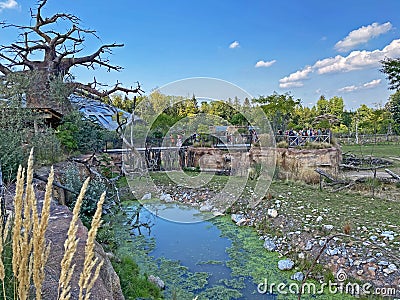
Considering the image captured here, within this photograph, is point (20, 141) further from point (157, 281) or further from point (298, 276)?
point (298, 276)

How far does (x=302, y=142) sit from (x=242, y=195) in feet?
15.8

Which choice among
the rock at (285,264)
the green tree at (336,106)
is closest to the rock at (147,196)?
the rock at (285,264)

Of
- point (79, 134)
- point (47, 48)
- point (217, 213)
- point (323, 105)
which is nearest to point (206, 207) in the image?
point (217, 213)

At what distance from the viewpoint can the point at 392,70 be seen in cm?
2020

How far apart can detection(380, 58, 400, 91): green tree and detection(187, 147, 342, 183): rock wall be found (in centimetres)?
1240

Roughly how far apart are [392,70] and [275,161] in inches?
604

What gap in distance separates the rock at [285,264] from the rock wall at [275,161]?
504cm

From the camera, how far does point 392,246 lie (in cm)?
410

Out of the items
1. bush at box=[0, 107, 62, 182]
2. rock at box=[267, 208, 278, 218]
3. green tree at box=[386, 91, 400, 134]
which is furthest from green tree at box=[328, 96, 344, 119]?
bush at box=[0, 107, 62, 182]

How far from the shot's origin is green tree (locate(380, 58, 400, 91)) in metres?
19.9

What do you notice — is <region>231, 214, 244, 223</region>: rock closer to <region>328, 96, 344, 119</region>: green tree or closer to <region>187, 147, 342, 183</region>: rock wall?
<region>187, 147, 342, 183</region>: rock wall

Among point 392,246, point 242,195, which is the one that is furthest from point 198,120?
point 392,246

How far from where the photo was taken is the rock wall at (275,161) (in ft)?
31.2

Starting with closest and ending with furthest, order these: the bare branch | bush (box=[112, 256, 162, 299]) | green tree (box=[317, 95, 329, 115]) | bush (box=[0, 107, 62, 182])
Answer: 1. bush (box=[112, 256, 162, 299])
2. bush (box=[0, 107, 62, 182])
3. the bare branch
4. green tree (box=[317, 95, 329, 115])
